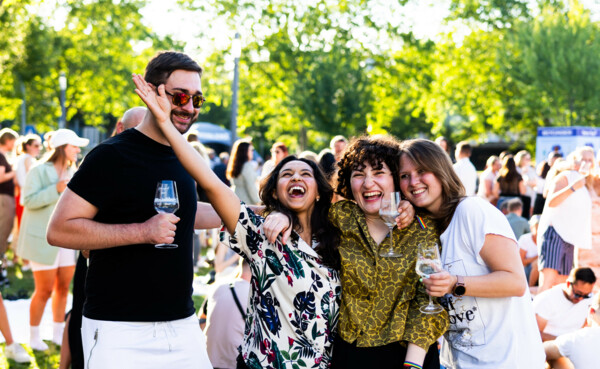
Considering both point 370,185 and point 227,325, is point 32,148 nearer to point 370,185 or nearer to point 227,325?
point 227,325

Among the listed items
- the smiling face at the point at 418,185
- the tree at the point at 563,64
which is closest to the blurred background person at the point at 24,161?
the smiling face at the point at 418,185

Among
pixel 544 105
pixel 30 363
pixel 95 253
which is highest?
pixel 544 105

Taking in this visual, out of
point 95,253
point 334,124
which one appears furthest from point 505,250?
point 334,124

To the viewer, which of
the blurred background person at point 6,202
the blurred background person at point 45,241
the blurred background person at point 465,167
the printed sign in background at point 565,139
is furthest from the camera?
the printed sign in background at point 565,139

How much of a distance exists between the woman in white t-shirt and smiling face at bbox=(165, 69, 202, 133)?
3.44 ft

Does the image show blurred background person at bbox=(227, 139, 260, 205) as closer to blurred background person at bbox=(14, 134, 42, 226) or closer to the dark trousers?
blurred background person at bbox=(14, 134, 42, 226)

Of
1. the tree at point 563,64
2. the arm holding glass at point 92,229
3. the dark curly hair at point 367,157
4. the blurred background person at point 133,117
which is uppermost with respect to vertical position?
the tree at point 563,64

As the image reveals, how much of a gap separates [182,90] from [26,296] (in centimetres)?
697

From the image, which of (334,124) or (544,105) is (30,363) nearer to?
(334,124)

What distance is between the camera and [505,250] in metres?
2.93

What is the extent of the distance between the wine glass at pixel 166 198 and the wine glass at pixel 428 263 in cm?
109

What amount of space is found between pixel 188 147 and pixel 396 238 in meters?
1.06

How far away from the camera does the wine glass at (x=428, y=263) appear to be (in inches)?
110

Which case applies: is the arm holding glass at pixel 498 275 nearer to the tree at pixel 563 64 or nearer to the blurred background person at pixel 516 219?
the blurred background person at pixel 516 219
